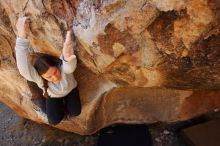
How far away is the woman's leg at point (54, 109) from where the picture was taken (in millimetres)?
2240

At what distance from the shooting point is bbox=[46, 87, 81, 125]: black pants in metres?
2.25

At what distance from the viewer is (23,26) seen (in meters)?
1.95

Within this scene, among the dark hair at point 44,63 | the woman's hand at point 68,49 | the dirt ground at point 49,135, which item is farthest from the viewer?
the dirt ground at point 49,135

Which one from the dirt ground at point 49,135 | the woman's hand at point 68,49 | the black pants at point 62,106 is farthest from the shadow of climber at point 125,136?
the woman's hand at point 68,49

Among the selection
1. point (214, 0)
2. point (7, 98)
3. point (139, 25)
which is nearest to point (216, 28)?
point (214, 0)

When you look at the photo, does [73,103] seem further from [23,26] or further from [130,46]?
[130,46]

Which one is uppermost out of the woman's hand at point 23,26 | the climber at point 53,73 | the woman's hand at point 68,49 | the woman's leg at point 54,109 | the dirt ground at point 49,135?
the woman's hand at point 23,26

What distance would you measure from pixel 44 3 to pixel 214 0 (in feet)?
2.80

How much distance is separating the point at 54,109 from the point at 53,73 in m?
0.35

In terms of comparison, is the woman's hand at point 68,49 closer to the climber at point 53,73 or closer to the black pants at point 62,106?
the climber at point 53,73

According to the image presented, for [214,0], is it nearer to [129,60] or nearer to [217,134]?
[129,60]

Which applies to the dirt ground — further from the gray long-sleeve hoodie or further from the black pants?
the gray long-sleeve hoodie

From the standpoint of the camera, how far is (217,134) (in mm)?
2646

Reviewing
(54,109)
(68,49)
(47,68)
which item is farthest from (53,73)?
(54,109)
